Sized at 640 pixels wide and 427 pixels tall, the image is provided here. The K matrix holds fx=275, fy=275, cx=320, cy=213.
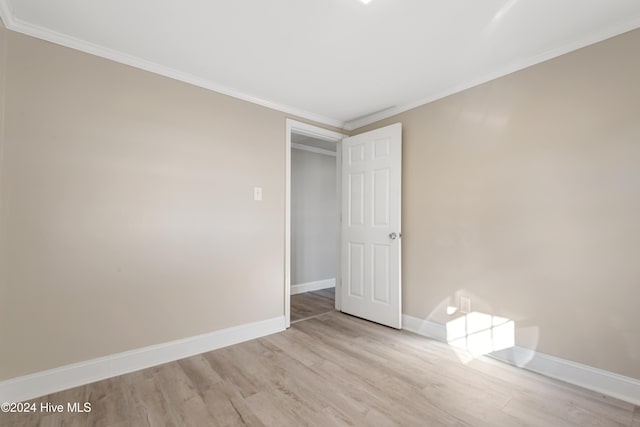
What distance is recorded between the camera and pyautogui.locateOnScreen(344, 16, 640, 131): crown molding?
1762 mm

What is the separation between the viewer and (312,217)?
15.4 ft

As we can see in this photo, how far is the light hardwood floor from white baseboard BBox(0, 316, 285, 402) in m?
0.06

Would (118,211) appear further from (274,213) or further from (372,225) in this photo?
(372,225)

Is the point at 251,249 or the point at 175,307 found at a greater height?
the point at 251,249

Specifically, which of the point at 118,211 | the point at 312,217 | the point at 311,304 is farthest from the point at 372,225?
the point at 118,211

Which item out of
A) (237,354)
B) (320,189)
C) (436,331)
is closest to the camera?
(237,354)

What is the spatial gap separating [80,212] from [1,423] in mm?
1229

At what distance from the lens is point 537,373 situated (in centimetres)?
203

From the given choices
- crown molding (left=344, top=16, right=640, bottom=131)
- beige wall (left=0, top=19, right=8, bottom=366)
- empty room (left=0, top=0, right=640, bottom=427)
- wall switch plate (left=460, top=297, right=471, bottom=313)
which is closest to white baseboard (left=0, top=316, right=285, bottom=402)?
empty room (left=0, top=0, right=640, bottom=427)

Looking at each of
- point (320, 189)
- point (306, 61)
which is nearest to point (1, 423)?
point (306, 61)

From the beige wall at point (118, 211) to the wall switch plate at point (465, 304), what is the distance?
1834 millimetres

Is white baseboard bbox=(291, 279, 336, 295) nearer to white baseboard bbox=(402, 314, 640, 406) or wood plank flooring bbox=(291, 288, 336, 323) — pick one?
wood plank flooring bbox=(291, 288, 336, 323)

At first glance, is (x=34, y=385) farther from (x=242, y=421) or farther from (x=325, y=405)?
(x=325, y=405)

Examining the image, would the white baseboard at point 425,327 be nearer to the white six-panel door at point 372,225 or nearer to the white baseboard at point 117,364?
the white six-panel door at point 372,225
